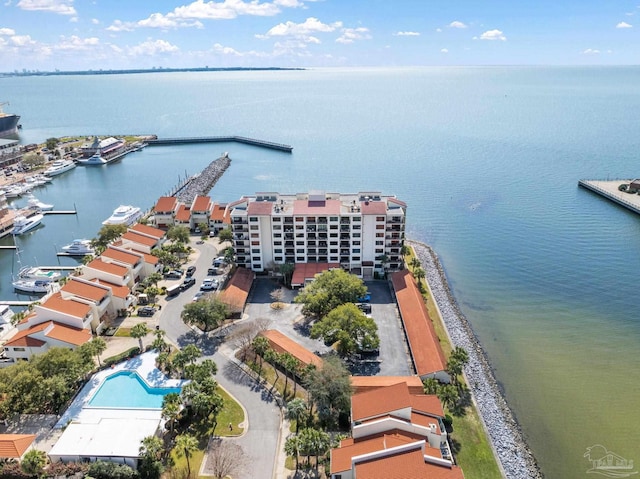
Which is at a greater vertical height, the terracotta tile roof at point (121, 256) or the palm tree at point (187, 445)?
the terracotta tile roof at point (121, 256)

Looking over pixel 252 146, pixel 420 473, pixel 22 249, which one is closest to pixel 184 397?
pixel 420 473

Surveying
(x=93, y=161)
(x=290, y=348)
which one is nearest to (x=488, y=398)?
(x=290, y=348)

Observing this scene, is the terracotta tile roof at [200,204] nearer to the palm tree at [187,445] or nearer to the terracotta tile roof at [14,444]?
the terracotta tile roof at [14,444]

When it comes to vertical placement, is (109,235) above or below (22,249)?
above

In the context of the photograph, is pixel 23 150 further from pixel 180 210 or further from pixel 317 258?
pixel 317 258

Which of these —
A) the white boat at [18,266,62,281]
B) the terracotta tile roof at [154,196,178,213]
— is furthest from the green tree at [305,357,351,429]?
the terracotta tile roof at [154,196,178,213]

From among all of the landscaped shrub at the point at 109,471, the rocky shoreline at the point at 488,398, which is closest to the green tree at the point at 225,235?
the rocky shoreline at the point at 488,398
